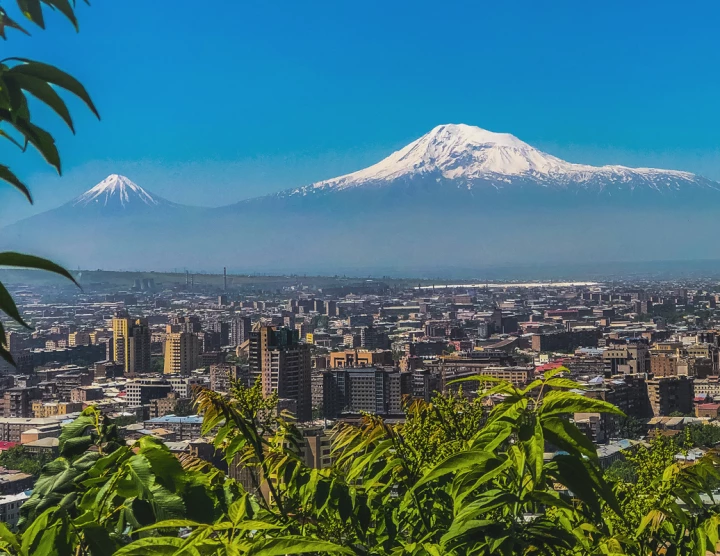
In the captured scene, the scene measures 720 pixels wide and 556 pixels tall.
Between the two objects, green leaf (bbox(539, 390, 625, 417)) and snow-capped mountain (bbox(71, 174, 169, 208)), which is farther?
snow-capped mountain (bbox(71, 174, 169, 208))

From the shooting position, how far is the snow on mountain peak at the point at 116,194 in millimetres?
100125

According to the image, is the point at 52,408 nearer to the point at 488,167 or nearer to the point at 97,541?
the point at 97,541

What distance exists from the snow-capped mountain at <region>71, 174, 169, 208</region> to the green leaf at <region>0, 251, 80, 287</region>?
101 meters

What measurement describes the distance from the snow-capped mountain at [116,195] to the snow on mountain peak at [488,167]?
18604 mm

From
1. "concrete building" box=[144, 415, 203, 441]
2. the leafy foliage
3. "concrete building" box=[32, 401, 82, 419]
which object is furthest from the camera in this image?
"concrete building" box=[32, 401, 82, 419]

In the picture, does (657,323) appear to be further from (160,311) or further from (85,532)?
(85,532)

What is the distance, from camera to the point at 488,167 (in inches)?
3866

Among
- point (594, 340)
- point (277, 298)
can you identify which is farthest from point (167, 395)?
point (277, 298)

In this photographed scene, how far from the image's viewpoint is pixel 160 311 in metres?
42.1

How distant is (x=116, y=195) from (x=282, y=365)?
8659cm

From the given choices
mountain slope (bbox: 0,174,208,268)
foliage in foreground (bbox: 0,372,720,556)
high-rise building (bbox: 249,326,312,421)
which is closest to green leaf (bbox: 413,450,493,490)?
foliage in foreground (bbox: 0,372,720,556)

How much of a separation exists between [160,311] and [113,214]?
57.3 metres

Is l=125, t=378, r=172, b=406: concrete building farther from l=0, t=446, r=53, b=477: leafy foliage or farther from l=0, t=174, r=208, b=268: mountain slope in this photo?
l=0, t=174, r=208, b=268: mountain slope

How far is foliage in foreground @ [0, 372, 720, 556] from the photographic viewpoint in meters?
0.47
